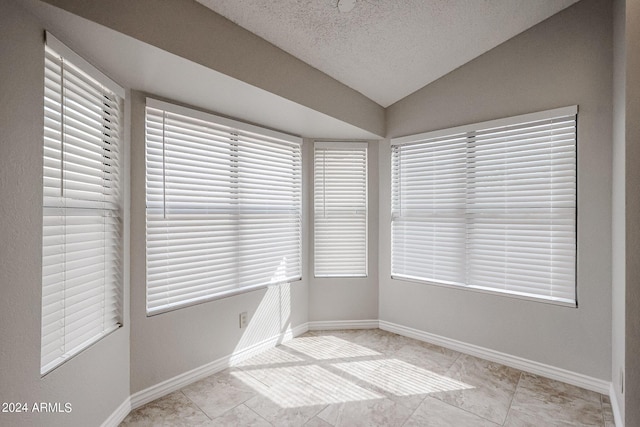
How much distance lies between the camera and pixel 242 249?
107 inches

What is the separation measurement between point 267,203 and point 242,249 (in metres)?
0.49

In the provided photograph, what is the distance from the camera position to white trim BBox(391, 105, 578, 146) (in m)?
2.27

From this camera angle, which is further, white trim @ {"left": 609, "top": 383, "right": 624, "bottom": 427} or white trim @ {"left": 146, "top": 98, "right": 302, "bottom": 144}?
white trim @ {"left": 146, "top": 98, "right": 302, "bottom": 144}

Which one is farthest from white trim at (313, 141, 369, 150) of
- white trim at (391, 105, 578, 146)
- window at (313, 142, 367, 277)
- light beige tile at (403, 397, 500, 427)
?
light beige tile at (403, 397, 500, 427)

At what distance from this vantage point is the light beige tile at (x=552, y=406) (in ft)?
→ 6.23

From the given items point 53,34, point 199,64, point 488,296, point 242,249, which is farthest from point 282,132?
point 488,296

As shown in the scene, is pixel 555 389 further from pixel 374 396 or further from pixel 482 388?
pixel 374 396

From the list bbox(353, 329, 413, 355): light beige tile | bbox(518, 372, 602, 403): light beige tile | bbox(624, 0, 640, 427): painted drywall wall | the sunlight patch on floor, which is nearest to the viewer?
bbox(624, 0, 640, 427): painted drywall wall

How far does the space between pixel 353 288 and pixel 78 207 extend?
2510mm

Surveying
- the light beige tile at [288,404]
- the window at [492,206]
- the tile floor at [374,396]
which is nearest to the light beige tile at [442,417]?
the tile floor at [374,396]

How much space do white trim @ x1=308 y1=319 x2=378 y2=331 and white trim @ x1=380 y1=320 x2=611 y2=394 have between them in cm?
21

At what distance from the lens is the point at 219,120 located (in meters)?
2.48

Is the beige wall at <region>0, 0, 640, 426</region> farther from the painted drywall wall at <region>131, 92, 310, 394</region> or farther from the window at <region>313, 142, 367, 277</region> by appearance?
the window at <region>313, 142, 367, 277</region>

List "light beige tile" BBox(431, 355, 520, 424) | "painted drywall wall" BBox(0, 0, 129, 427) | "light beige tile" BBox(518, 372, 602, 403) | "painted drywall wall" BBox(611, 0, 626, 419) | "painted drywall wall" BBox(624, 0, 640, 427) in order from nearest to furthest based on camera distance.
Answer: "painted drywall wall" BBox(0, 0, 129, 427) < "painted drywall wall" BBox(624, 0, 640, 427) < "painted drywall wall" BBox(611, 0, 626, 419) < "light beige tile" BBox(431, 355, 520, 424) < "light beige tile" BBox(518, 372, 602, 403)
